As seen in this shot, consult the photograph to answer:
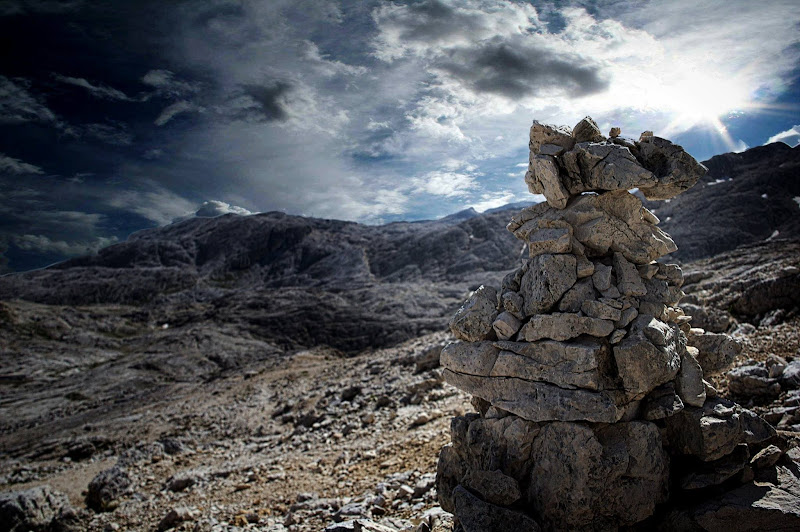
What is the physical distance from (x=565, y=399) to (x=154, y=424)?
95.2ft

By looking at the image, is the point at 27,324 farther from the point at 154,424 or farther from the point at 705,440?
the point at 705,440

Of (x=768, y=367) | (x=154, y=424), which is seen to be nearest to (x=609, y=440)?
(x=768, y=367)

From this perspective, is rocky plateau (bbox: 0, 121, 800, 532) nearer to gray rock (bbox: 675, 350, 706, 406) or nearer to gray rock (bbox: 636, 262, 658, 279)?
gray rock (bbox: 675, 350, 706, 406)

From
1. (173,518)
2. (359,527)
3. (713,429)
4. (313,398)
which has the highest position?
(713,429)

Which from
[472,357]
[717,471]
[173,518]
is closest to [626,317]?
[717,471]

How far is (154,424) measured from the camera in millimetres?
27141

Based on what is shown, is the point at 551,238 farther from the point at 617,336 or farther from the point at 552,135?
the point at 552,135

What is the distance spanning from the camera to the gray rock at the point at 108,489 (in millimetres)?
14609

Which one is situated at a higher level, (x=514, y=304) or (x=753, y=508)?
(x=514, y=304)

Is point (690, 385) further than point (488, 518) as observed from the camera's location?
Yes

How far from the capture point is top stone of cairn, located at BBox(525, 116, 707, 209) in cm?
876

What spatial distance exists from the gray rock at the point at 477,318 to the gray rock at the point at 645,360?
8.67ft

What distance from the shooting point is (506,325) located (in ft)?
28.7

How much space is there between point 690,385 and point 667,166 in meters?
4.82
